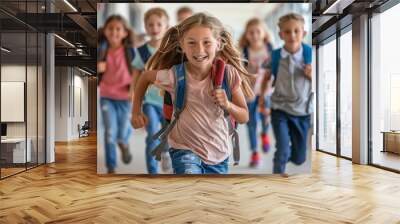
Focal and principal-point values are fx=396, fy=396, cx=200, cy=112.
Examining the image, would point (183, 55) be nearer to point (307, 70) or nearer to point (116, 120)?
point (116, 120)

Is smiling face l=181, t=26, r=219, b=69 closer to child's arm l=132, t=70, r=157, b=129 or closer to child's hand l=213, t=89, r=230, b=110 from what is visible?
child's hand l=213, t=89, r=230, b=110

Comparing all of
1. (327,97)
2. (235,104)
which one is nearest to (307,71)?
(235,104)

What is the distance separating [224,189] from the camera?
5.56 metres

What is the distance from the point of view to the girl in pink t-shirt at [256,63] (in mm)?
6312

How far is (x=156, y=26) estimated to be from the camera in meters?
6.29

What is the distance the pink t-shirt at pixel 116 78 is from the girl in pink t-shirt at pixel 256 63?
190 cm

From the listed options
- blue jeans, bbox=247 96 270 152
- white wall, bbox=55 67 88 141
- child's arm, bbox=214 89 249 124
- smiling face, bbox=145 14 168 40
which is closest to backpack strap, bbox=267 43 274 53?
blue jeans, bbox=247 96 270 152

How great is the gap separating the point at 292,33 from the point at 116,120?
3157 mm

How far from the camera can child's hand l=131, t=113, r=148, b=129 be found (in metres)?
6.27

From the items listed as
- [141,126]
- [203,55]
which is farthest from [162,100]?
[203,55]

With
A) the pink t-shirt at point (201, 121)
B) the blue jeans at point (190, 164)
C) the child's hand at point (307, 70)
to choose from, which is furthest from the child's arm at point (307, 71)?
the blue jeans at point (190, 164)

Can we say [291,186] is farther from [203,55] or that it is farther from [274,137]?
[203,55]

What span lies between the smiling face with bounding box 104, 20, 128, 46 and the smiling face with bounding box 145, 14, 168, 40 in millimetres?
390

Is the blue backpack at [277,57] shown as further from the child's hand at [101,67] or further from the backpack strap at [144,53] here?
the child's hand at [101,67]
